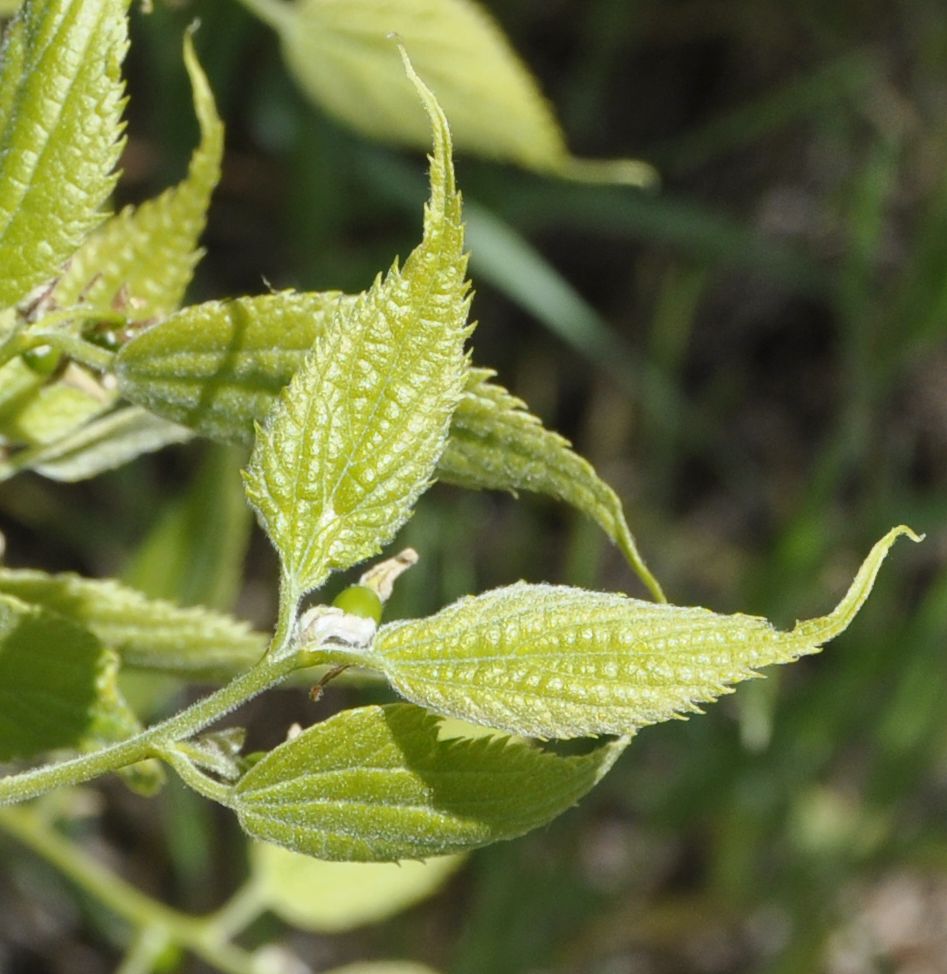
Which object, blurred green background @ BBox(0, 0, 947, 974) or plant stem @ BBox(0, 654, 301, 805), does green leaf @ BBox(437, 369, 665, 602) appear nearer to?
plant stem @ BBox(0, 654, 301, 805)

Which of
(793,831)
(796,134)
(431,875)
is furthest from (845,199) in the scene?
(431,875)

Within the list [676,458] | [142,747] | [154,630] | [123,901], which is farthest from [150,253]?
[676,458]

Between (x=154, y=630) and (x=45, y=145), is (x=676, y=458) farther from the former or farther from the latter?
(x=45, y=145)

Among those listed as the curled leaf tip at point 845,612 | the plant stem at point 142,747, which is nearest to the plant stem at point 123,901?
the plant stem at point 142,747

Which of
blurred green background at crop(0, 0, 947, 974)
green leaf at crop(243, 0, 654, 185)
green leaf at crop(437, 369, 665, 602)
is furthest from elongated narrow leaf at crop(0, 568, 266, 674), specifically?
blurred green background at crop(0, 0, 947, 974)

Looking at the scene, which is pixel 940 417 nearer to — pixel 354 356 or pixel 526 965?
pixel 526 965

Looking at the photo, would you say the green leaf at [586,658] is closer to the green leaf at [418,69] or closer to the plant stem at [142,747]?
the plant stem at [142,747]
